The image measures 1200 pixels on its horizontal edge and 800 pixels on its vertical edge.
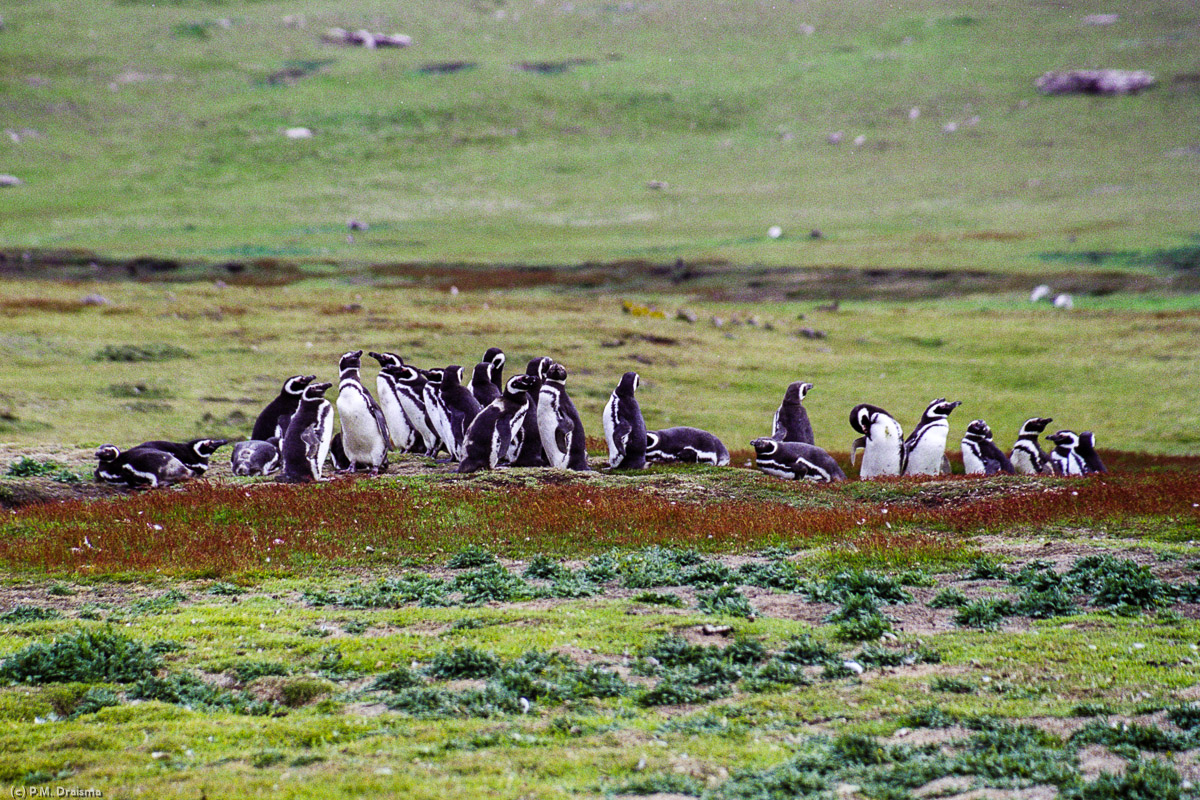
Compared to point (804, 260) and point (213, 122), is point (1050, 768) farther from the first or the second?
point (213, 122)

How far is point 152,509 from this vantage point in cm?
1480

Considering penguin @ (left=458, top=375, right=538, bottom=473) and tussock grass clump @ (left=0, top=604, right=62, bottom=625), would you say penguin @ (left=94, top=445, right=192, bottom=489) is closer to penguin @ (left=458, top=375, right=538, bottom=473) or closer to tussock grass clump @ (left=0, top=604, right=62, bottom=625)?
penguin @ (left=458, top=375, right=538, bottom=473)

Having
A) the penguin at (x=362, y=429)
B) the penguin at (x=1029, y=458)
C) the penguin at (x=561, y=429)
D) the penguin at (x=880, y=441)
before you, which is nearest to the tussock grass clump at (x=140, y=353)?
the penguin at (x=362, y=429)

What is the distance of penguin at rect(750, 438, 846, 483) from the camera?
60.3 feet

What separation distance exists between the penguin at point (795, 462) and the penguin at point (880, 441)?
1633 millimetres

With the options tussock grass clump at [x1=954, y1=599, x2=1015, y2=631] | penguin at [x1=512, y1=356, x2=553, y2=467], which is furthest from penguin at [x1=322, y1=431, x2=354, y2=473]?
tussock grass clump at [x1=954, y1=599, x2=1015, y2=631]

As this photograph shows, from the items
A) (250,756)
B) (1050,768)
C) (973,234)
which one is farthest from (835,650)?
(973,234)

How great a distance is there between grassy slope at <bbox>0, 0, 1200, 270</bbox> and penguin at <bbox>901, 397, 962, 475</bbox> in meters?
34.9

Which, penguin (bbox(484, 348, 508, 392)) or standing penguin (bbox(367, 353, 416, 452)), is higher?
penguin (bbox(484, 348, 508, 392))

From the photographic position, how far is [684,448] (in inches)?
765

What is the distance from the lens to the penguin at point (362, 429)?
18281 mm

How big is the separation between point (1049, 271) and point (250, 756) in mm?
Result: 48239

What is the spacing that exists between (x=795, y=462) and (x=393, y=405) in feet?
22.4

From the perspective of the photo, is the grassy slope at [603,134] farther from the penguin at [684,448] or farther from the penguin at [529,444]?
the penguin at [529,444]
